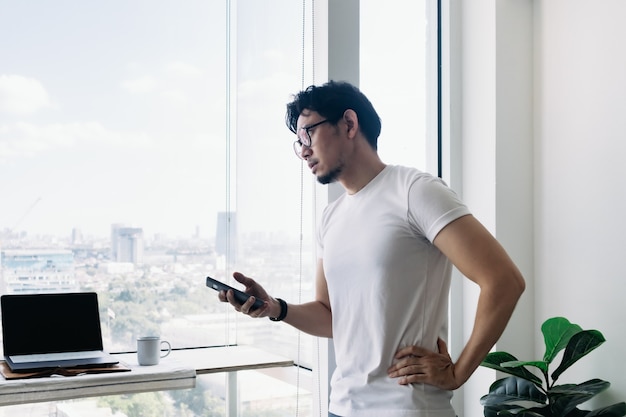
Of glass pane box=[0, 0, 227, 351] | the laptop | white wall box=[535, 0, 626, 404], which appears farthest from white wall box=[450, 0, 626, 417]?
the laptop

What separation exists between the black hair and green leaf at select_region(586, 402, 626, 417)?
1.04 metres

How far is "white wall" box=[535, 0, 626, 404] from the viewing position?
2104 millimetres

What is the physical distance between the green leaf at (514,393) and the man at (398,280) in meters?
0.65

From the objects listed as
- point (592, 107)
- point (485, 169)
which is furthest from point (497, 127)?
point (592, 107)

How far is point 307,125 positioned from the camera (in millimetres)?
1576

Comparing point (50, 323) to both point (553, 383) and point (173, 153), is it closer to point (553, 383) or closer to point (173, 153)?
point (173, 153)

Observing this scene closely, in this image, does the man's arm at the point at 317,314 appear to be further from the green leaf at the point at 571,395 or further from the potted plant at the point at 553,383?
the green leaf at the point at 571,395

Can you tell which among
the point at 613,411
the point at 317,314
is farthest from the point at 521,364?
the point at 317,314

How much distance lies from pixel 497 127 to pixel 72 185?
142cm

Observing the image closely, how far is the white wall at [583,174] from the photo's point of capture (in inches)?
82.8

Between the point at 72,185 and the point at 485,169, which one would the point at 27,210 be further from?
the point at 485,169

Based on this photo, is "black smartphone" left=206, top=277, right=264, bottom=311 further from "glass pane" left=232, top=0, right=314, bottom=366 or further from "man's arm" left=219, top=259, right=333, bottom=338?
"glass pane" left=232, top=0, right=314, bottom=366

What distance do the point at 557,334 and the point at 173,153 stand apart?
1.39m

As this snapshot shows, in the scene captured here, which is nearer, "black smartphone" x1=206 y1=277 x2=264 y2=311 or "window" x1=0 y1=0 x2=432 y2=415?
"black smartphone" x1=206 y1=277 x2=264 y2=311
